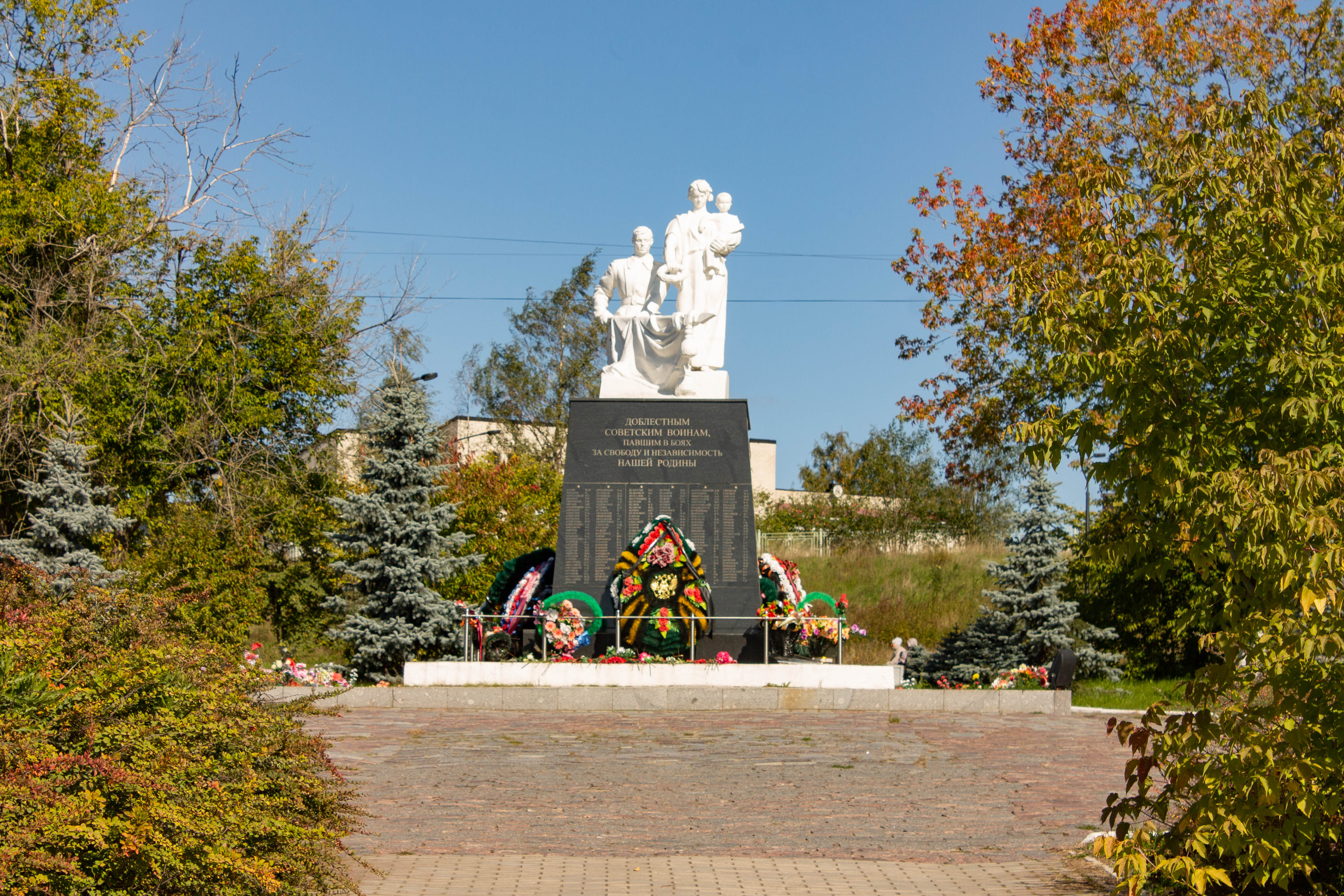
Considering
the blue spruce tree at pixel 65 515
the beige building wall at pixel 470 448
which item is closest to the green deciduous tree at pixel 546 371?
the beige building wall at pixel 470 448

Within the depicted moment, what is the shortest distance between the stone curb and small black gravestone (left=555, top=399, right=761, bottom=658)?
2046mm

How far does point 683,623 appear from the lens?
14.5 m

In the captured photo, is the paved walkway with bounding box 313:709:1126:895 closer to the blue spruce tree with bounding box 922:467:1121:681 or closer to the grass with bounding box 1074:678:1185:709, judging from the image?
the grass with bounding box 1074:678:1185:709

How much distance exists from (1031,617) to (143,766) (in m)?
14.1

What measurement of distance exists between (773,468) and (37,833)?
50864 millimetres

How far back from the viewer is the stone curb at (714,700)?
1283 cm

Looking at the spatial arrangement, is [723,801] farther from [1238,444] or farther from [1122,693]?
[1122,693]

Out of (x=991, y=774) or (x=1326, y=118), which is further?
(x=991, y=774)

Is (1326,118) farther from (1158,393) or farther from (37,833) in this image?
(37,833)

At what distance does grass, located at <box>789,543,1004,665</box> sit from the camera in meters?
23.8

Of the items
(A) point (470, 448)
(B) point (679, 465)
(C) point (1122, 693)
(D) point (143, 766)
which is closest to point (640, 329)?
(B) point (679, 465)

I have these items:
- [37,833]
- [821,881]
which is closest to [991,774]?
[821,881]

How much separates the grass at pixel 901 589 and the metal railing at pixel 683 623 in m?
6.29

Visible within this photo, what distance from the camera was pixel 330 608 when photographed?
19.8 meters
